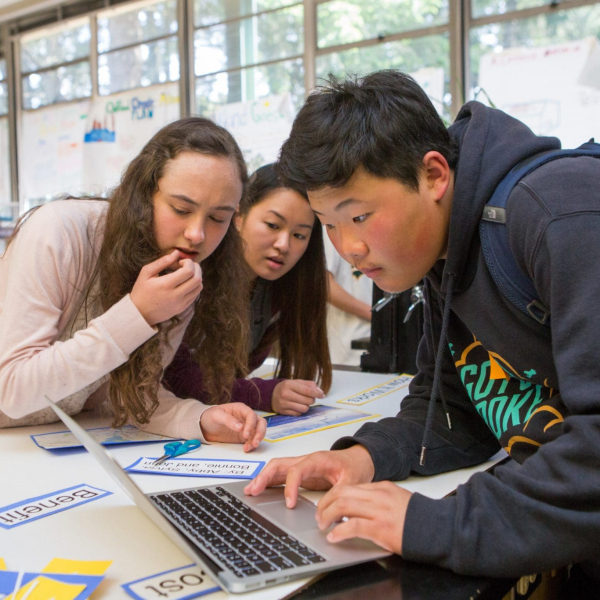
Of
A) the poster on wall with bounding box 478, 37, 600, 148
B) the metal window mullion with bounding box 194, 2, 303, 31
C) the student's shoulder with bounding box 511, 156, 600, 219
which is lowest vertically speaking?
the student's shoulder with bounding box 511, 156, 600, 219

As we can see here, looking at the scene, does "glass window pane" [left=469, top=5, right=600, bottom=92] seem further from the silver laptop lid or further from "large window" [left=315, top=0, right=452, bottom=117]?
the silver laptop lid

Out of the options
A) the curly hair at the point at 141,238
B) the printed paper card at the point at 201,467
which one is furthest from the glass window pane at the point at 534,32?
the printed paper card at the point at 201,467

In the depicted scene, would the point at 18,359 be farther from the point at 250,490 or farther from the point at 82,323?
the point at 250,490

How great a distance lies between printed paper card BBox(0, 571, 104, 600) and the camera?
1.90 feet

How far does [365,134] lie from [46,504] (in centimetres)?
64

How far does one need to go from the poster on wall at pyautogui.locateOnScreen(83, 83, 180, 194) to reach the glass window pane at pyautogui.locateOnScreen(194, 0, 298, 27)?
547mm

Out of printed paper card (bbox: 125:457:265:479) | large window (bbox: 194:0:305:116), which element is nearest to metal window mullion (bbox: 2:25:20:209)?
large window (bbox: 194:0:305:116)

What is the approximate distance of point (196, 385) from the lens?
1445 millimetres

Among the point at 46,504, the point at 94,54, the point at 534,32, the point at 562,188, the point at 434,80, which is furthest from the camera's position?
Result: the point at 94,54

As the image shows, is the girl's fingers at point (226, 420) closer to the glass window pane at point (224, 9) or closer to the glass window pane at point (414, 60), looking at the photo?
the glass window pane at point (414, 60)

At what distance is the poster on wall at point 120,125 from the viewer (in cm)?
511

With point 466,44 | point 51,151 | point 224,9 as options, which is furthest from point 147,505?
point 51,151

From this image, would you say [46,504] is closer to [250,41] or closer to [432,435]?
[432,435]

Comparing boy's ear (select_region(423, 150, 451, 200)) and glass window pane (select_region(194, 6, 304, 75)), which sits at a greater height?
glass window pane (select_region(194, 6, 304, 75))
